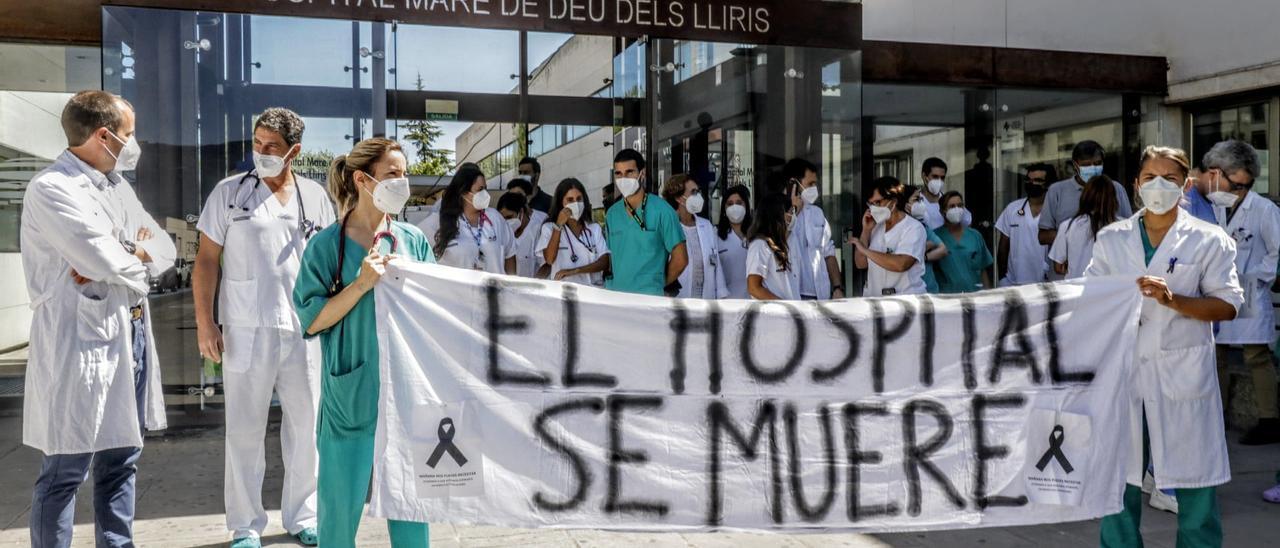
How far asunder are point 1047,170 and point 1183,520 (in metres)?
7.57

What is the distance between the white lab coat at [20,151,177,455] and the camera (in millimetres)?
4305

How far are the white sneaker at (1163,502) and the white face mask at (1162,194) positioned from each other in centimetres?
228

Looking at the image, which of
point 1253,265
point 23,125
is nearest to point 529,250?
point 1253,265

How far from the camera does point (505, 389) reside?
4.18m

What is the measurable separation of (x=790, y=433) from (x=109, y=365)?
8.72 feet

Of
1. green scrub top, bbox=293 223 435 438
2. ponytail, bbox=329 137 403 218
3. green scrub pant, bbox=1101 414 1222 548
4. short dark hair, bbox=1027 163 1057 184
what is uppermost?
short dark hair, bbox=1027 163 1057 184

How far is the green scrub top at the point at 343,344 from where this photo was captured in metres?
3.98

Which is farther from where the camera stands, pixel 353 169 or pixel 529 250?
pixel 529 250

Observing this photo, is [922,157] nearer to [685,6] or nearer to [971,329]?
[685,6]

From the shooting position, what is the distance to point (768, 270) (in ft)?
24.5

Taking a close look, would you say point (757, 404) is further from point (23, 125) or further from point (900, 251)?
point (23, 125)

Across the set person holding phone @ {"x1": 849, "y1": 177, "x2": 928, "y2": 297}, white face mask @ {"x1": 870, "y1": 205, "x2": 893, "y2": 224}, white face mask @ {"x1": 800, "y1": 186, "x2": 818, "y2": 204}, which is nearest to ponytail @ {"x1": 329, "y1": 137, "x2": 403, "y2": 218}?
person holding phone @ {"x1": 849, "y1": 177, "x2": 928, "y2": 297}

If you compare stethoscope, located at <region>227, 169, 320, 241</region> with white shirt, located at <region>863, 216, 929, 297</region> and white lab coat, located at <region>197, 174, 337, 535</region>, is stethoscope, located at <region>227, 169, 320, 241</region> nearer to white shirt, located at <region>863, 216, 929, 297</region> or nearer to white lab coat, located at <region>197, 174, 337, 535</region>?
white lab coat, located at <region>197, 174, 337, 535</region>

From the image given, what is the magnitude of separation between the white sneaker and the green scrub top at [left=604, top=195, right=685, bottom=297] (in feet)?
10.7
